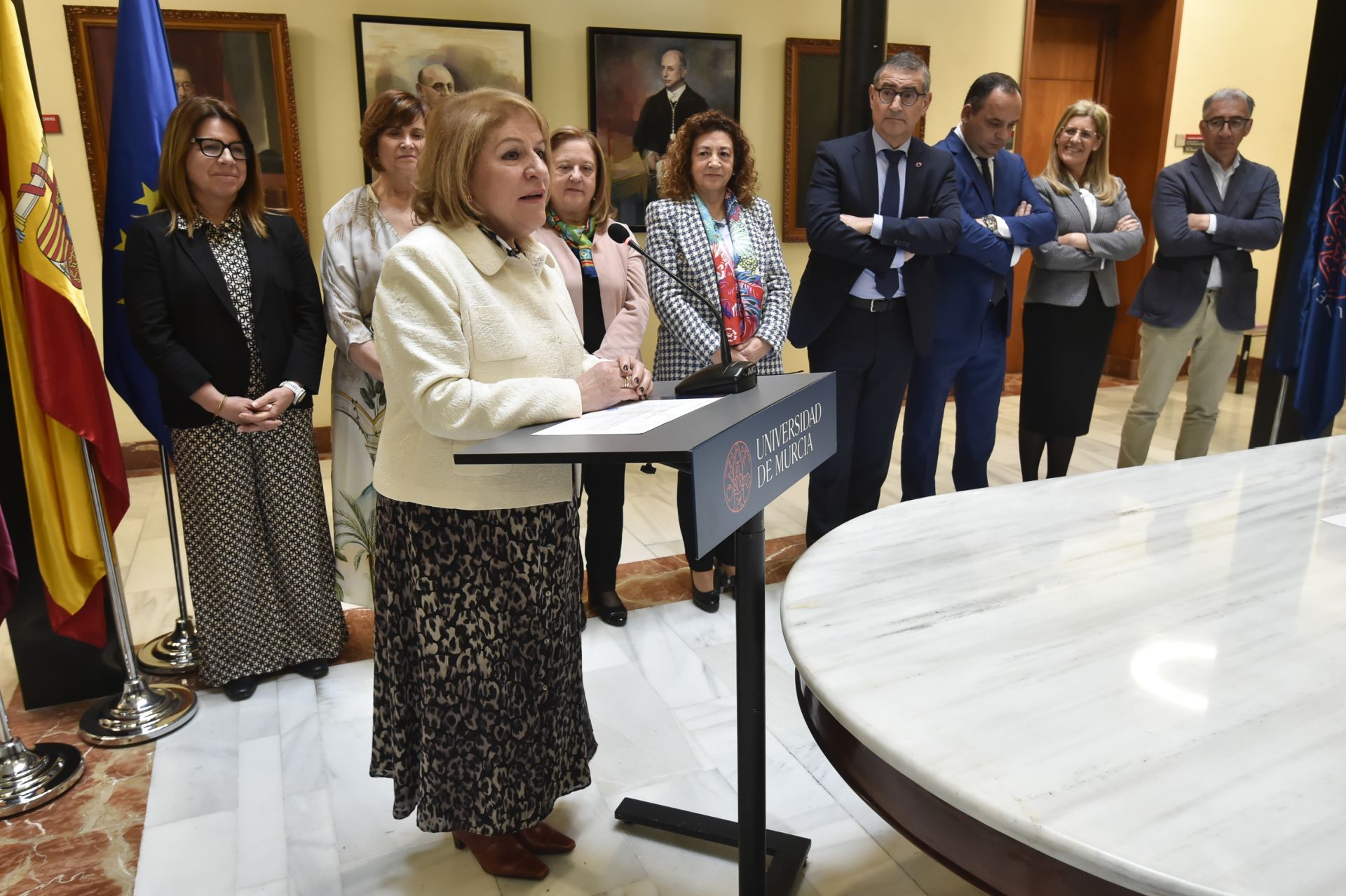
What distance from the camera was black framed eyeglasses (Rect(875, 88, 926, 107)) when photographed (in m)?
2.96

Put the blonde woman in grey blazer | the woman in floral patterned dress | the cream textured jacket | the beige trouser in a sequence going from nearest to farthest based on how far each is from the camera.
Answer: the cream textured jacket < the woman in floral patterned dress < the blonde woman in grey blazer < the beige trouser

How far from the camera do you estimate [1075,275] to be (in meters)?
3.54

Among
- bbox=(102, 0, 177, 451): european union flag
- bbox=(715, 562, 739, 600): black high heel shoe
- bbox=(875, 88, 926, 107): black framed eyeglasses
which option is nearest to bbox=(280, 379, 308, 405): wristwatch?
bbox=(102, 0, 177, 451): european union flag

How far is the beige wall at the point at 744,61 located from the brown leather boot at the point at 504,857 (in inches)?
145

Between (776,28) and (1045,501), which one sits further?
(776,28)

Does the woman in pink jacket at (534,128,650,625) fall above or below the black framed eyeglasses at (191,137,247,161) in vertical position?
below

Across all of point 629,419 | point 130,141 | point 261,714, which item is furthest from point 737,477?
point 130,141

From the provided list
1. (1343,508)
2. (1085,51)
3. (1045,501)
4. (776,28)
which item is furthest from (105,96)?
(1085,51)

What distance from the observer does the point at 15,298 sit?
2.12m

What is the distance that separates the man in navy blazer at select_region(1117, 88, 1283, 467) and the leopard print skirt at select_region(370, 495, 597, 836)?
305 centimetres

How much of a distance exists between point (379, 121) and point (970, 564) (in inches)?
80.7

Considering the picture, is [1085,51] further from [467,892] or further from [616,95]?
[467,892]

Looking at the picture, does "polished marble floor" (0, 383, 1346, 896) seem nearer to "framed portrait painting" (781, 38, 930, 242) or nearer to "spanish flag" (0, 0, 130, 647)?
"spanish flag" (0, 0, 130, 647)

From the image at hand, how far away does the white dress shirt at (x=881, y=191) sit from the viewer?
3.09m
